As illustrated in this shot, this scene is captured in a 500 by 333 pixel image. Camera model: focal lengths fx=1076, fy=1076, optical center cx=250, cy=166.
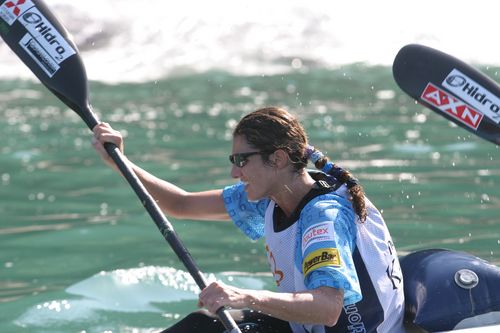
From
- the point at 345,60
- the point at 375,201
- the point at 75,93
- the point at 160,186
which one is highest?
the point at 75,93

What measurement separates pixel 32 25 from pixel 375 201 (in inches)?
130

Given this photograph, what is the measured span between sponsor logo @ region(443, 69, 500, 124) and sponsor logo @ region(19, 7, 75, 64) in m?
1.54

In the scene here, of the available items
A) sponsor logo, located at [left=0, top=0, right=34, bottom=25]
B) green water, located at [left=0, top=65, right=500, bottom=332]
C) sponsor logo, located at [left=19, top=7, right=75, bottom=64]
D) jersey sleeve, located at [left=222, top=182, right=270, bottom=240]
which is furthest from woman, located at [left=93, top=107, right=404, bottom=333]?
green water, located at [left=0, top=65, right=500, bottom=332]

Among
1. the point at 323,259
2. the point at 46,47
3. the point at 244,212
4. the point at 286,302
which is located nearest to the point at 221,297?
the point at 286,302

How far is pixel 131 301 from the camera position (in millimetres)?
5250

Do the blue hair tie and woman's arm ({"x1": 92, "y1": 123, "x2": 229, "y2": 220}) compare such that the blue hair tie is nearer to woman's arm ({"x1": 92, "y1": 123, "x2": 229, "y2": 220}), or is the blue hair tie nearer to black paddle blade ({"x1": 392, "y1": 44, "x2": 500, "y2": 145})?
woman's arm ({"x1": 92, "y1": 123, "x2": 229, "y2": 220})

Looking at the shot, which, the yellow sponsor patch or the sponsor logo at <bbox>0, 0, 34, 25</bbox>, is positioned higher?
the sponsor logo at <bbox>0, 0, 34, 25</bbox>

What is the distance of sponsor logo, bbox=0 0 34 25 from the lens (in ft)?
14.2

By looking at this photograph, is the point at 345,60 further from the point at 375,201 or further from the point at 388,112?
the point at 375,201

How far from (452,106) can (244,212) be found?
40.7 inches

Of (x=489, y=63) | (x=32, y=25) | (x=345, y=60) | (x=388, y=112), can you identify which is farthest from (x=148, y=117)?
(x=32, y=25)

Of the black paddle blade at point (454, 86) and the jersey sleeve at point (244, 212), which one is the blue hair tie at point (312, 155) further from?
the black paddle blade at point (454, 86)

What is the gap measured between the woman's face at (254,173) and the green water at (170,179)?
1.69 meters

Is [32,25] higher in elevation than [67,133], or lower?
higher
